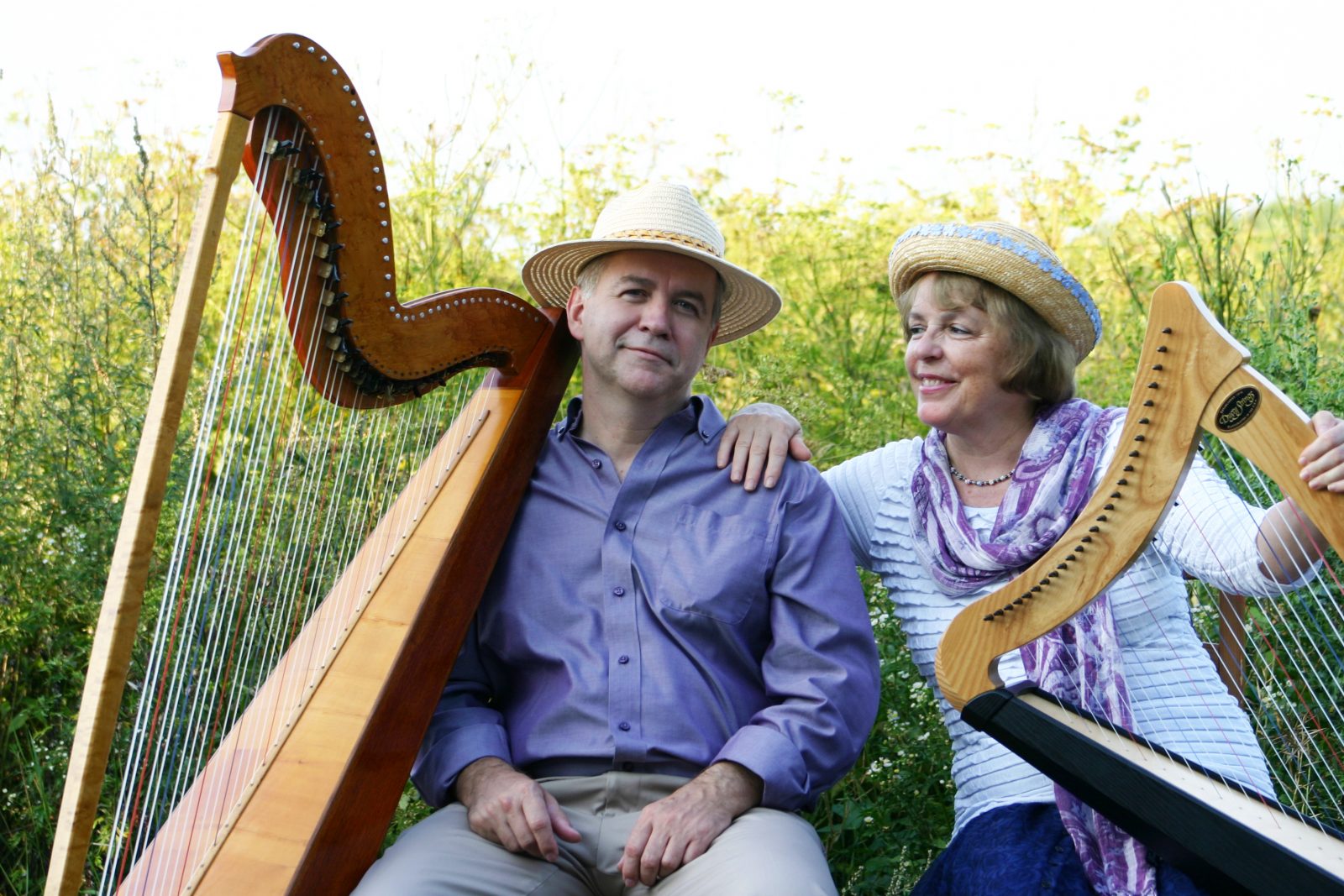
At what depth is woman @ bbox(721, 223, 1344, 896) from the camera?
2.24 meters

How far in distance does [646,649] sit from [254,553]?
1022 millimetres

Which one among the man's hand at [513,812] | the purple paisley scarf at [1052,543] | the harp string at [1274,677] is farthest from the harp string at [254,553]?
the harp string at [1274,677]

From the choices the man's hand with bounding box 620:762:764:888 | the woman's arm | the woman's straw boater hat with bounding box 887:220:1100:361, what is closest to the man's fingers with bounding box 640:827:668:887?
the man's hand with bounding box 620:762:764:888

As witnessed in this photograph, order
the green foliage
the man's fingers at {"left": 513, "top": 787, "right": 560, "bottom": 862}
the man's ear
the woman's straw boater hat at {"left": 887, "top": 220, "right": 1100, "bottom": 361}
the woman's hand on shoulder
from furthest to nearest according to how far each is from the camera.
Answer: the green foliage
the man's ear
the woman's straw boater hat at {"left": 887, "top": 220, "right": 1100, "bottom": 361}
the man's fingers at {"left": 513, "top": 787, "right": 560, "bottom": 862}
the woman's hand on shoulder

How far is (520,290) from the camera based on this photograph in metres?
5.10

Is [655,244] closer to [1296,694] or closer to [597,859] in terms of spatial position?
[597,859]

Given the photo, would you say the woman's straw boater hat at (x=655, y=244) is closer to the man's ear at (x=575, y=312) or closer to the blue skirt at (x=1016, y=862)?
the man's ear at (x=575, y=312)

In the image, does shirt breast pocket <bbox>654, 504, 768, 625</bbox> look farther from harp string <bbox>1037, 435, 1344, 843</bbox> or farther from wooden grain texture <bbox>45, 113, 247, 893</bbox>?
wooden grain texture <bbox>45, 113, 247, 893</bbox>

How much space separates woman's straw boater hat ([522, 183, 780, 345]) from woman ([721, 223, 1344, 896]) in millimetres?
269

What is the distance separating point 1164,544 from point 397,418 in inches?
60.9

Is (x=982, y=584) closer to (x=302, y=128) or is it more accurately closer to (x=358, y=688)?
(x=358, y=688)

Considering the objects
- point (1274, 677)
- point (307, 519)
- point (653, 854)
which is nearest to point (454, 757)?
point (653, 854)

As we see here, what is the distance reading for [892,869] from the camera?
2.96 meters

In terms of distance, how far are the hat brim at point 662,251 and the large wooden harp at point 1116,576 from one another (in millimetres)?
921
